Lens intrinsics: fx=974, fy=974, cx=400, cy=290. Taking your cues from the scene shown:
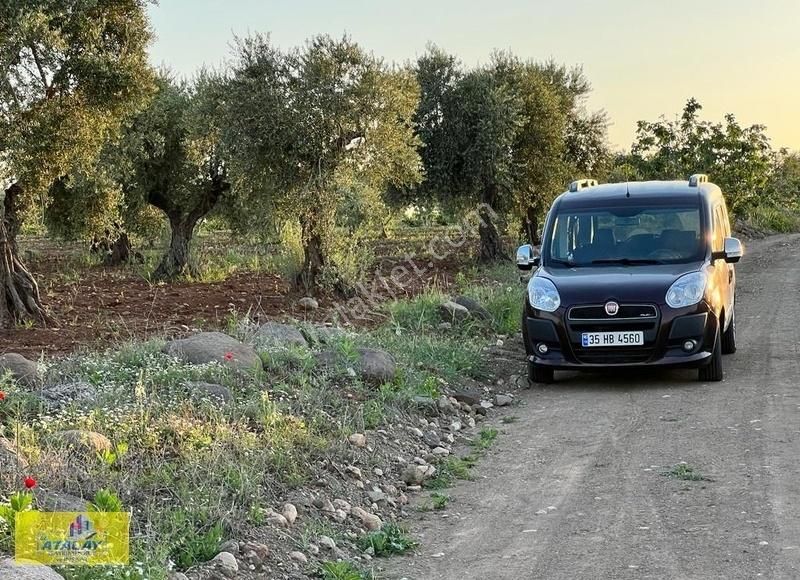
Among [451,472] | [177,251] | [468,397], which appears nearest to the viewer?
[451,472]

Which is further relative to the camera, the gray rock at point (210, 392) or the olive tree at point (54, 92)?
the olive tree at point (54, 92)

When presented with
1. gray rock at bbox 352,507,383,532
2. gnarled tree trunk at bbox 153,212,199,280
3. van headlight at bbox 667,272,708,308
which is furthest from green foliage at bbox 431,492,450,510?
gnarled tree trunk at bbox 153,212,199,280

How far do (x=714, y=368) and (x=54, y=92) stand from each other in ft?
36.2

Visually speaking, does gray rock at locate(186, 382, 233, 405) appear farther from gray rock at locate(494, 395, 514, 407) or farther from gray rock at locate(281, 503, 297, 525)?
gray rock at locate(494, 395, 514, 407)

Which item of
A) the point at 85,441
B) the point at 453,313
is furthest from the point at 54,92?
the point at 85,441

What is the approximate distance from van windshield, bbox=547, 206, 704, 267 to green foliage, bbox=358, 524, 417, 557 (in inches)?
216

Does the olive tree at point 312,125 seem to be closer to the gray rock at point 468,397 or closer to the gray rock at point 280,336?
the gray rock at point 280,336

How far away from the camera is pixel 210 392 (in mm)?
7750

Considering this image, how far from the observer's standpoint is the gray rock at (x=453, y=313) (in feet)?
43.6

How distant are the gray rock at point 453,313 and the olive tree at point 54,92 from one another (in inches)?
263

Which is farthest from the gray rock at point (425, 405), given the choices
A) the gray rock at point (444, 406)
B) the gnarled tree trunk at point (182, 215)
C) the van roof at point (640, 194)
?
the gnarled tree trunk at point (182, 215)

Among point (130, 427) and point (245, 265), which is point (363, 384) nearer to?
point (130, 427)

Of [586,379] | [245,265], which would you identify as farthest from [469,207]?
[586,379]

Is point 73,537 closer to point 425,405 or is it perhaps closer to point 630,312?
point 425,405
